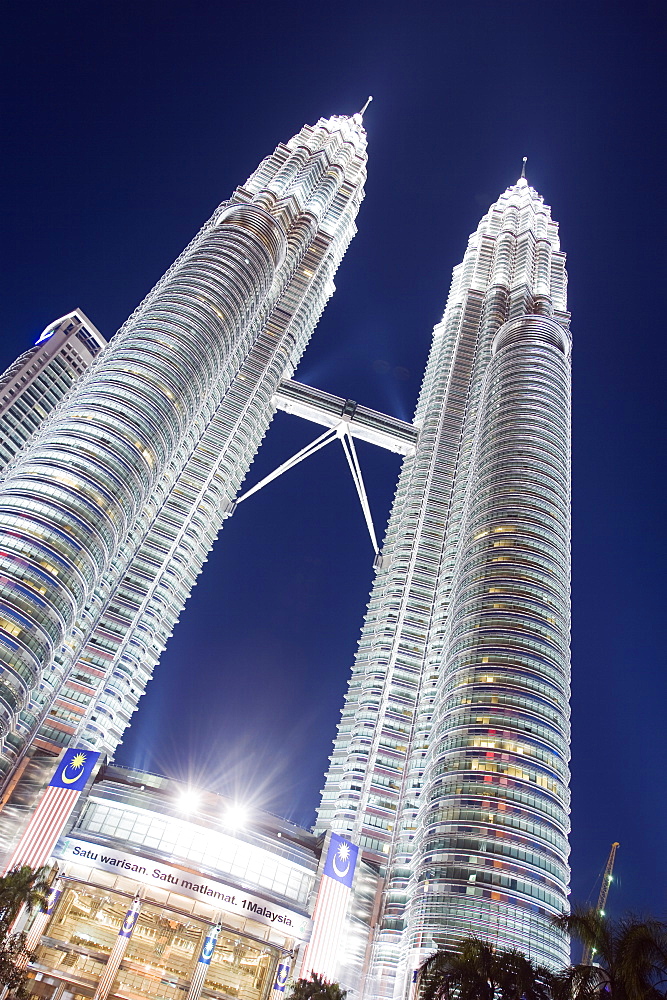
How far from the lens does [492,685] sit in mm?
107500

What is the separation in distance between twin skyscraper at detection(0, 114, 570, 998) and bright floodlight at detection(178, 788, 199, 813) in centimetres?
2288

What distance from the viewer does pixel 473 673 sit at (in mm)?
110438

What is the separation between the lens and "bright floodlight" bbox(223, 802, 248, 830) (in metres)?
93.0

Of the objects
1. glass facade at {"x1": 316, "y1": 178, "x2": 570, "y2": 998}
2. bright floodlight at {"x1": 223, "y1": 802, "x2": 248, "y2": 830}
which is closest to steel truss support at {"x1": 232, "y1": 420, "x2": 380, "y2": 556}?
glass facade at {"x1": 316, "y1": 178, "x2": 570, "y2": 998}

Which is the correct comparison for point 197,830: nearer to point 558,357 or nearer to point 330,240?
point 558,357

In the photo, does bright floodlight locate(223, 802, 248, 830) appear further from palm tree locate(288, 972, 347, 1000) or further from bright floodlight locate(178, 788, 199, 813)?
palm tree locate(288, 972, 347, 1000)

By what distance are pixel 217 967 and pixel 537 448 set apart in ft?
315

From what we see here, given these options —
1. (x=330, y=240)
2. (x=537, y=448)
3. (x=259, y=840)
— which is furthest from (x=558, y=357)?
(x=259, y=840)

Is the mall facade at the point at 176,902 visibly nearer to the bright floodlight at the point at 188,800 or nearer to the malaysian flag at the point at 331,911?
the bright floodlight at the point at 188,800

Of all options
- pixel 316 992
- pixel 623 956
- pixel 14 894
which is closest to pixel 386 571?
pixel 316 992

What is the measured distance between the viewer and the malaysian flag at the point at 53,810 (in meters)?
81.6

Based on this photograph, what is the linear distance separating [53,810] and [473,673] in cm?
5646

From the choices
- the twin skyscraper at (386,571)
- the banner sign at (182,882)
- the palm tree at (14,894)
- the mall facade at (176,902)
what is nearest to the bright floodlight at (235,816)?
the mall facade at (176,902)

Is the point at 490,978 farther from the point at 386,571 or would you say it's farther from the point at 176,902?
the point at 386,571
